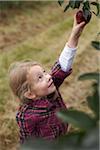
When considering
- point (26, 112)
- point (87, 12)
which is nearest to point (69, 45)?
point (87, 12)

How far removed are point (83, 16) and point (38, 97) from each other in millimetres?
539

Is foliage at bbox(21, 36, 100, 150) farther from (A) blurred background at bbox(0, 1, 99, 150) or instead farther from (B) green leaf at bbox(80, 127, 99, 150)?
(A) blurred background at bbox(0, 1, 99, 150)

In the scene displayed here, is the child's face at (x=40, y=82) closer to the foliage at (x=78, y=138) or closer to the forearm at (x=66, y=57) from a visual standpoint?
the forearm at (x=66, y=57)

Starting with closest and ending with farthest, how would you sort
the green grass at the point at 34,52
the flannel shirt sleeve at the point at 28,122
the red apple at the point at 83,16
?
the red apple at the point at 83,16 < the flannel shirt sleeve at the point at 28,122 < the green grass at the point at 34,52

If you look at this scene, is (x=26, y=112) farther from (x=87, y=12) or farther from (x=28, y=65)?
(x=87, y=12)

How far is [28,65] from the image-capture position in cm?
292

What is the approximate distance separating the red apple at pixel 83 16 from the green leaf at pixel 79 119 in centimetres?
163

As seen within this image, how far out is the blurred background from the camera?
4.87 m

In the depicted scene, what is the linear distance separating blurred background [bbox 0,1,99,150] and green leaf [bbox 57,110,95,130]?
3.16 meters

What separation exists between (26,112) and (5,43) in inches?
164

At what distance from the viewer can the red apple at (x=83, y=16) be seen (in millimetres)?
2734

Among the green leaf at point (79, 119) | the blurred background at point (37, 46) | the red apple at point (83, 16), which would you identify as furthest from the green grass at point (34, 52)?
the green leaf at point (79, 119)

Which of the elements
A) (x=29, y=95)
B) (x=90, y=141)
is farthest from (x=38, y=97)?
(x=90, y=141)

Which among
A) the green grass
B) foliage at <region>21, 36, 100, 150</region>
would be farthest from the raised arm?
the green grass
